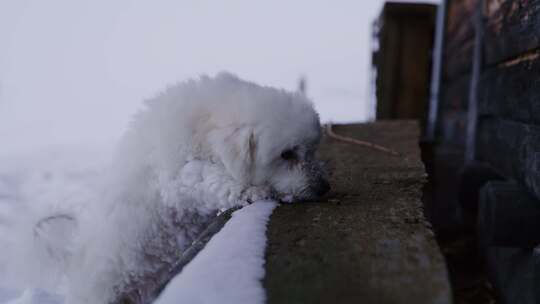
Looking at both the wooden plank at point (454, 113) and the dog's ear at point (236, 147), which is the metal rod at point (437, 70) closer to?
the wooden plank at point (454, 113)

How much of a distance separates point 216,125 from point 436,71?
15.1 feet

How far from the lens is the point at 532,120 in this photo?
6.81 feet

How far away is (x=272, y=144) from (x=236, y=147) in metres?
0.16

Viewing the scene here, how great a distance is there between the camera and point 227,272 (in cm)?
113

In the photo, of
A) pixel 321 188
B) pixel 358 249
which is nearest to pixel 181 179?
pixel 321 188

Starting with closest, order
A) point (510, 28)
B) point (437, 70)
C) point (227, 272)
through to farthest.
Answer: point (227, 272) < point (510, 28) < point (437, 70)

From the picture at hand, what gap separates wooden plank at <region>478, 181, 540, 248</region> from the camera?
2.06 meters

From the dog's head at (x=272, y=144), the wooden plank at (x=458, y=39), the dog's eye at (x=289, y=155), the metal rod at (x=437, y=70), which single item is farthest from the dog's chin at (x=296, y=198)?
the metal rod at (x=437, y=70)

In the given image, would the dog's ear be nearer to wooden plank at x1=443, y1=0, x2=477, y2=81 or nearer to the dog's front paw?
the dog's front paw

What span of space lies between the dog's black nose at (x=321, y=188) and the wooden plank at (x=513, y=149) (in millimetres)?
975

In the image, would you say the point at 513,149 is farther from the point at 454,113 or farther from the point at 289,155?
the point at 454,113

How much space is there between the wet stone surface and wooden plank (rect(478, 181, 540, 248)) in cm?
46

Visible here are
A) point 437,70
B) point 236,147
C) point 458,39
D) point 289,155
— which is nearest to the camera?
point 236,147

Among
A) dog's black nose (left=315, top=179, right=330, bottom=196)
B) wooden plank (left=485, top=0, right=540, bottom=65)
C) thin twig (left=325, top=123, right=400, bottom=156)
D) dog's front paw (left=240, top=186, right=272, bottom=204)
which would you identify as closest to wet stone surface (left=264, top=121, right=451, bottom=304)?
dog's black nose (left=315, top=179, right=330, bottom=196)
